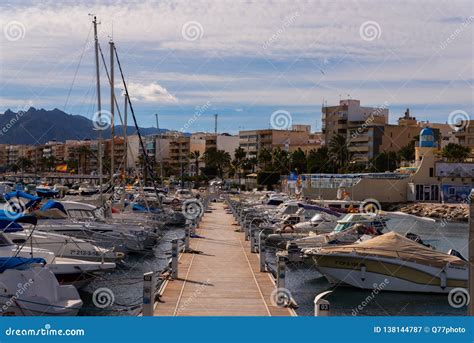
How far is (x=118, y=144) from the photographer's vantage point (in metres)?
173

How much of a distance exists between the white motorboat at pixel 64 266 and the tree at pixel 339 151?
9279 centimetres

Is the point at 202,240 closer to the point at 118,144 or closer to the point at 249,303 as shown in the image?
the point at 249,303

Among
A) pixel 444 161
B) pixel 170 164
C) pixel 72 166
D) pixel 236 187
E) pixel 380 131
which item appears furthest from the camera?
pixel 72 166

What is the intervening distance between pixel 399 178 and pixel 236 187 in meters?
42.6

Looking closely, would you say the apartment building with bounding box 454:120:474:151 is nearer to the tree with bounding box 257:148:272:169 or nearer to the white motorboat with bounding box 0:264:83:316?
the tree with bounding box 257:148:272:169

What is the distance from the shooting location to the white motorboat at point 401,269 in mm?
25516

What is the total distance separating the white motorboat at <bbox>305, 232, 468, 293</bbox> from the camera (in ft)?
83.7

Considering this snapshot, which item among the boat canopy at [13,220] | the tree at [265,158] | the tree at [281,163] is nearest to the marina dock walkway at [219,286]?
the boat canopy at [13,220]

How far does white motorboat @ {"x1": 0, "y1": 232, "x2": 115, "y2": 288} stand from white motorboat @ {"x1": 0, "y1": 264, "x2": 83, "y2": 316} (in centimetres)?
340

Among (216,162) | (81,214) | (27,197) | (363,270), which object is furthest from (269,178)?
(363,270)

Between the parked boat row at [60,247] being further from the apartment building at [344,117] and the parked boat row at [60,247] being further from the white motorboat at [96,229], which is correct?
the apartment building at [344,117]

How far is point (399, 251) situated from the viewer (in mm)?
25625

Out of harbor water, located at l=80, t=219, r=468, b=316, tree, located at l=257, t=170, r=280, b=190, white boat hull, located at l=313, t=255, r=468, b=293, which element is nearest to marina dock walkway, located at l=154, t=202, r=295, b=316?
harbor water, located at l=80, t=219, r=468, b=316
